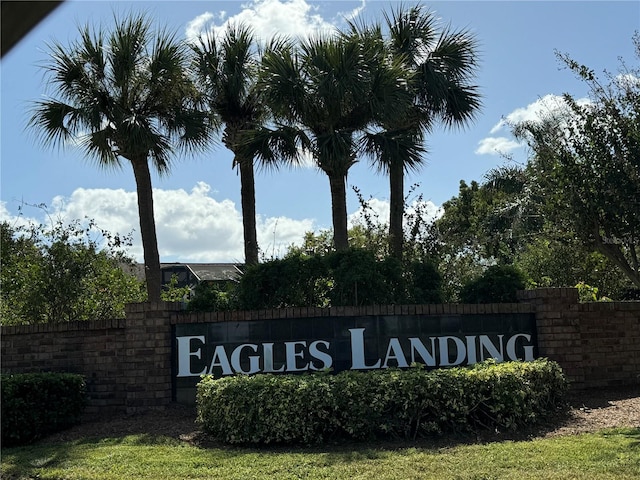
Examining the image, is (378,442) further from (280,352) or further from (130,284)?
(130,284)

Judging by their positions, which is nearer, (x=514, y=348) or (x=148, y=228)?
(x=514, y=348)

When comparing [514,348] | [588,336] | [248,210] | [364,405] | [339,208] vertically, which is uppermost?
[248,210]

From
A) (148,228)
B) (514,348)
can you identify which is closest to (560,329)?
(514,348)

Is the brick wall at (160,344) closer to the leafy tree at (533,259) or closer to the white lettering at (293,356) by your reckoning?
the white lettering at (293,356)

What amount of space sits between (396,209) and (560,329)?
538cm

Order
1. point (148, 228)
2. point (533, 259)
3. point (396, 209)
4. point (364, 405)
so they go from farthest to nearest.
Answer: point (533, 259) < point (396, 209) < point (148, 228) < point (364, 405)

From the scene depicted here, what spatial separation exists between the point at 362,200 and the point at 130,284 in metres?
5.64

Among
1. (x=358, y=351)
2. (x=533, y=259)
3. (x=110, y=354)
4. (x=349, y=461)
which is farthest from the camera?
(x=533, y=259)

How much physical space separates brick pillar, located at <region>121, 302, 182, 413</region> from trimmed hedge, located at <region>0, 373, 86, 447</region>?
726 millimetres

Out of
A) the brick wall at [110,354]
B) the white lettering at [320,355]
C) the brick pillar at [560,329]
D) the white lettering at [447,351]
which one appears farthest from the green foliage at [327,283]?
the brick pillar at [560,329]

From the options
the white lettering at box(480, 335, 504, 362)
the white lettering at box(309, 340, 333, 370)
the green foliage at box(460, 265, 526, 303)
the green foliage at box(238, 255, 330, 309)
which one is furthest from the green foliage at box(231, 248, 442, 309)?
the white lettering at box(480, 335, 504, 362)

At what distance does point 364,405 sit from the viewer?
7.65 m

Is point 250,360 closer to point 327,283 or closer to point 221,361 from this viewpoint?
point 221,361

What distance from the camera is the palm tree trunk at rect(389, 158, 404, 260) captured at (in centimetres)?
1421
